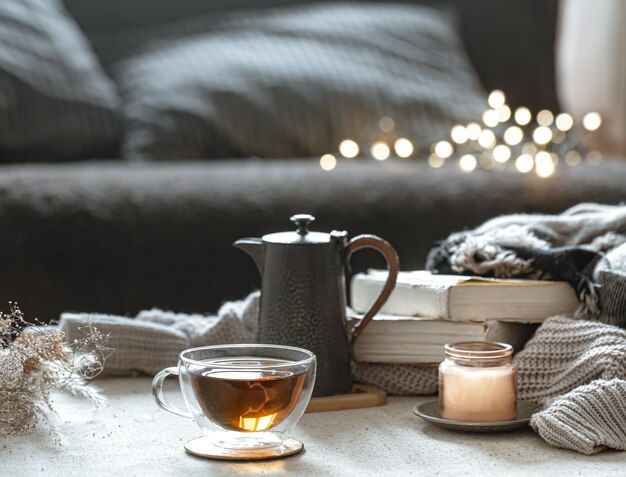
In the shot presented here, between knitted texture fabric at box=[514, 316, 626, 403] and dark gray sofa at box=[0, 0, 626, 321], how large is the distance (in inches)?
34.2

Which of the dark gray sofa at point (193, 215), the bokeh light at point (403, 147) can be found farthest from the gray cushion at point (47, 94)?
the bokeh light at point (403, 147)

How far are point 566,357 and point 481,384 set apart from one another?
11 cm

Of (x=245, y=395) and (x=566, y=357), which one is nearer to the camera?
(x=245, y=395)

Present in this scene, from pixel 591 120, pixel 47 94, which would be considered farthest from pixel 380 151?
pixel 47 94

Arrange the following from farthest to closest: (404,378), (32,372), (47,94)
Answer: (47,94) → (404,378) → (32,372)

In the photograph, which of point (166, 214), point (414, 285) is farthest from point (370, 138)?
point (414, 285)

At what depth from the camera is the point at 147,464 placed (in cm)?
73

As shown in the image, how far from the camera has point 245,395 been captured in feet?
2.36

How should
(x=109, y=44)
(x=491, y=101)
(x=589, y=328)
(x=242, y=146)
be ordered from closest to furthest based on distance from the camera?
(x=589, y=328) → (x=242, y=146) → (x=491, y=101) → (x=109, y=44)

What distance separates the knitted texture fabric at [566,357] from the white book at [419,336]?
0.04 m

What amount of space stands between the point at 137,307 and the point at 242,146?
0.58 metres

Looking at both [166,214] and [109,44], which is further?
[109,44]

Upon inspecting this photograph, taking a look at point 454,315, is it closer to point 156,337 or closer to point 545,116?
point 156,337

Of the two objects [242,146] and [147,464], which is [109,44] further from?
[147,464]
